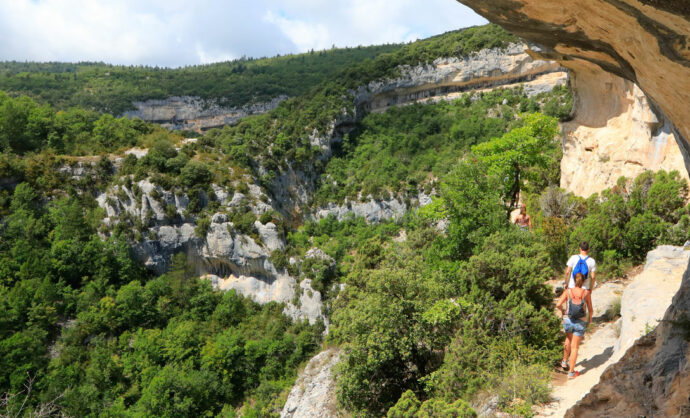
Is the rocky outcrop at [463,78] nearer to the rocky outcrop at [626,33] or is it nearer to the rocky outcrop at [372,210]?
the rocky outcrop at [372,210]

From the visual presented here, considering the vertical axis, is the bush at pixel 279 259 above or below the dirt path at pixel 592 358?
above

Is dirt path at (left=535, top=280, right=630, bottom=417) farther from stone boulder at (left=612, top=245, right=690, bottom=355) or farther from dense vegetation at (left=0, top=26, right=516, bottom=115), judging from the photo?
dense vegetation at (left=0, top=26, right=516, bottom=115)

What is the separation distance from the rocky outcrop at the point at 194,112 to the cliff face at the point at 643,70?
7618cm

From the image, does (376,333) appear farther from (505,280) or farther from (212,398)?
(212,398)

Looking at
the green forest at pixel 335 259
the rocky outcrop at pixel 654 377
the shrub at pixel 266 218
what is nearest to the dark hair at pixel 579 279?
the green forest at pixel 335 259

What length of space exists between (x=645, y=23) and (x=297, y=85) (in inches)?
3278

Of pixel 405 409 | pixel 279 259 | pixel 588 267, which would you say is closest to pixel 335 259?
pixel 279 259

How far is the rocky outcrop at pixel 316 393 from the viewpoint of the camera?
35.1 ft

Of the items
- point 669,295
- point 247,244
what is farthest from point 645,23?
point 247,244

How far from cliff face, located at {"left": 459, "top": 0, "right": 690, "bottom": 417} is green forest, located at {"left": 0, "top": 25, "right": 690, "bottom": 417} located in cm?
227

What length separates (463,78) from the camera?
4709 cm

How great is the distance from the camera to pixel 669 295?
643 centimetres

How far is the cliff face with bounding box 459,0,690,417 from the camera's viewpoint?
2854 mm

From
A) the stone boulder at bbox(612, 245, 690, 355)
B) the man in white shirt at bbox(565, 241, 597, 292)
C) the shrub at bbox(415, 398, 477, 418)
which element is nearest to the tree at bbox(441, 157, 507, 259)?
the stone boulder at bbox(612, 245, 690, 355)
